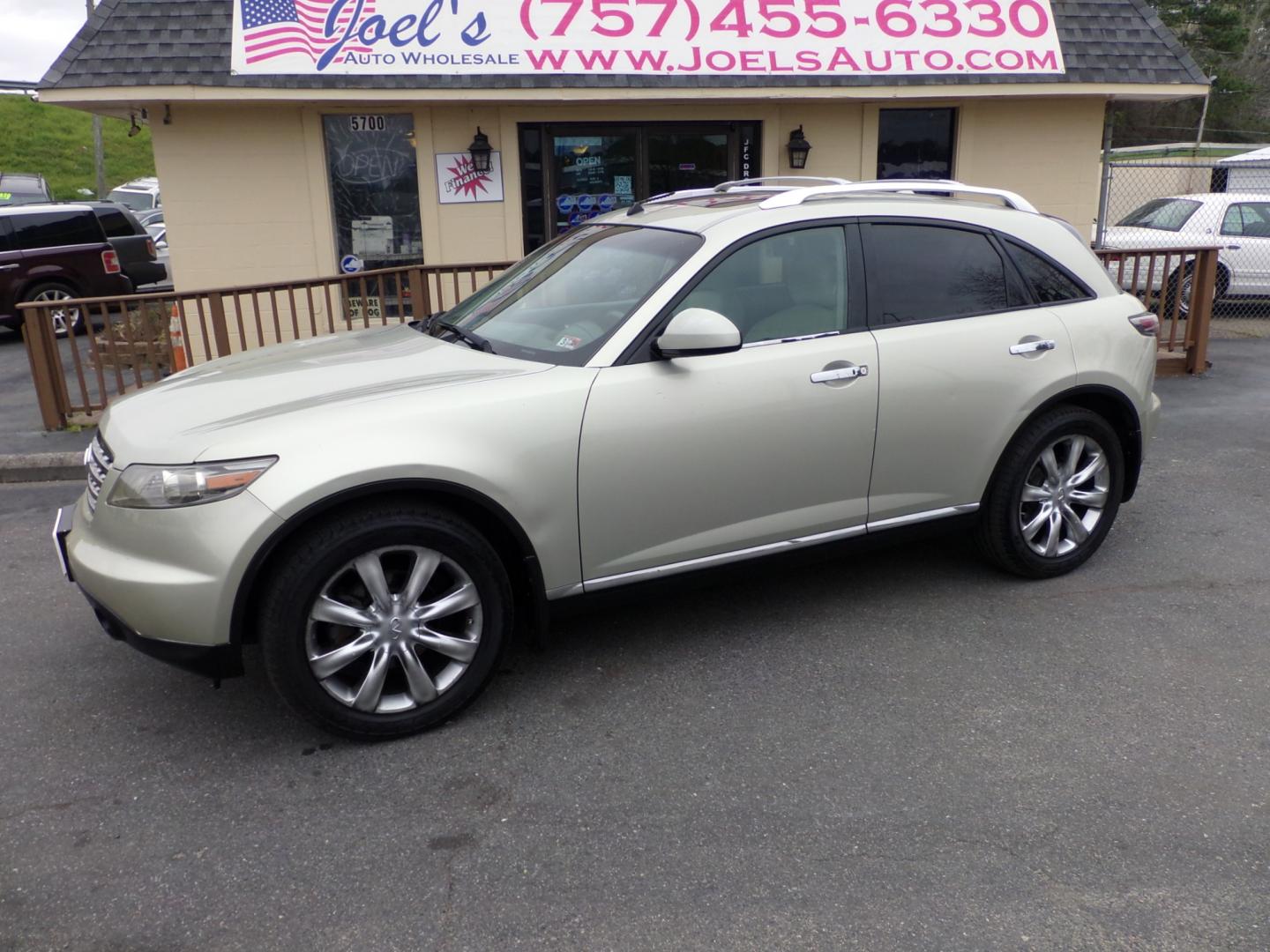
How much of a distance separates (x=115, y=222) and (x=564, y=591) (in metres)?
14.8

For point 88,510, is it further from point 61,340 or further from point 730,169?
point 61,340

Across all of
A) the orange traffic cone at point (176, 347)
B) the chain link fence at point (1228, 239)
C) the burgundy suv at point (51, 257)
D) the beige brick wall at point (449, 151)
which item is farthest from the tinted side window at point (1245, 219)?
the burgundy suv at point (51, 257)

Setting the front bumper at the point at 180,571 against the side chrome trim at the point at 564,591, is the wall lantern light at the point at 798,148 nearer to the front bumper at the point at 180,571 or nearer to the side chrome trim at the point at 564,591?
the side chrome trim at the point at 564,591

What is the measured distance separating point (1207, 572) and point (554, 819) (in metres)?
3.46

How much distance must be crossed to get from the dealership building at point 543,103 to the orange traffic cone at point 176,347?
0.43 meters

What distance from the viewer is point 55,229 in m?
13.6

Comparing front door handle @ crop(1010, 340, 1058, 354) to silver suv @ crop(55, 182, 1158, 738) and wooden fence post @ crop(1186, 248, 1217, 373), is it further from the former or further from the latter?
wooden fence post @ crop(1186, 248, 1217, 373)

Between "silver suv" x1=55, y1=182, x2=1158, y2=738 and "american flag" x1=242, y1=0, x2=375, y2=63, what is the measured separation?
5405mm

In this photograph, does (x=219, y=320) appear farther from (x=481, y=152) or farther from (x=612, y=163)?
(x=612, y=163)

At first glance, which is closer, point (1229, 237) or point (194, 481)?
point (194, 481)

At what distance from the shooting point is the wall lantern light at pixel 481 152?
32.4 feet

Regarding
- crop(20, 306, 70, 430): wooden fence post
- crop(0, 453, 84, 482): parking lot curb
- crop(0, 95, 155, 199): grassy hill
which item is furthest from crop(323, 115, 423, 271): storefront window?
crop(0, 95, 155, 199): grassy hill

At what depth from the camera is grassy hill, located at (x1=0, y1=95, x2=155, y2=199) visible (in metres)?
42.3

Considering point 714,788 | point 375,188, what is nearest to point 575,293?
point 714,788
